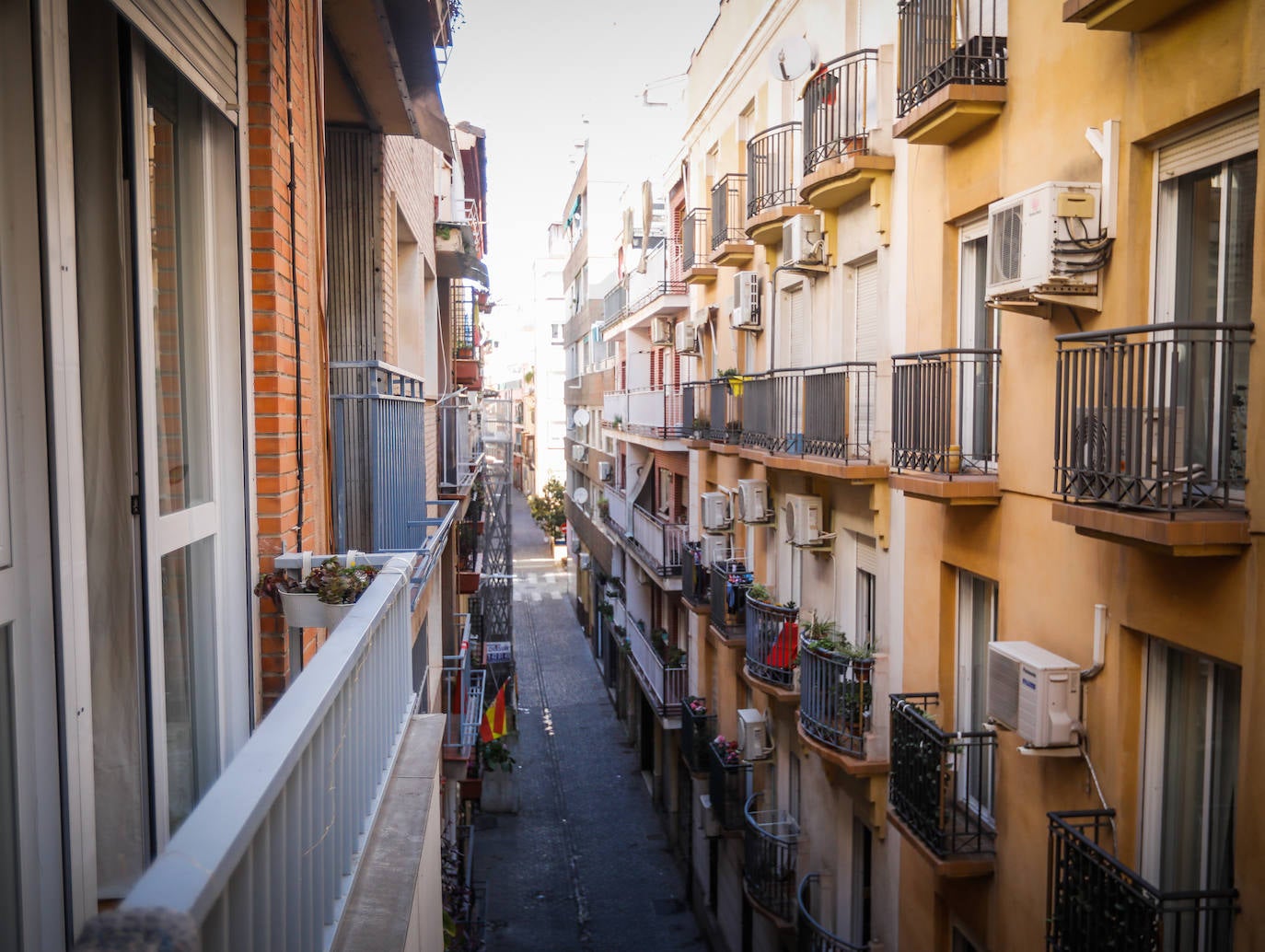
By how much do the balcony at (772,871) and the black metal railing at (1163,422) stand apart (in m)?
8.04

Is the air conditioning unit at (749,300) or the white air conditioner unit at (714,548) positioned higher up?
the air conditioning unit at (749,300)

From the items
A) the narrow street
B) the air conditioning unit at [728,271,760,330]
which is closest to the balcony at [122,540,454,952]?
the air conditioning unit at [728,271,760,330]

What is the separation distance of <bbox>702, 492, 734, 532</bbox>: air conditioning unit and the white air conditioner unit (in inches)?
23.9

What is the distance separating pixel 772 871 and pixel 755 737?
189 cm

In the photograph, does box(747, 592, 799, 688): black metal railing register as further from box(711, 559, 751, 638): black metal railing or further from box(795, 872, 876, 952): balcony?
box(795, 872, 876, 952): balcony

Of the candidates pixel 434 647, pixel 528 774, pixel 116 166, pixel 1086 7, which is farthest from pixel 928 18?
pixel 528 774

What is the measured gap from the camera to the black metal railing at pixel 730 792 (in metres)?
14.0

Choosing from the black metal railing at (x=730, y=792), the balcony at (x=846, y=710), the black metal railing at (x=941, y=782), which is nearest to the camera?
the black metal railing at (x=941, y=782)

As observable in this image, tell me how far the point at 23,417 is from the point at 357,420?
4.69 m

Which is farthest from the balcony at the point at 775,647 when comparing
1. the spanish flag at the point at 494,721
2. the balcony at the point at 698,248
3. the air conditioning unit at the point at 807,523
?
the spanish flag at the point at 494,721

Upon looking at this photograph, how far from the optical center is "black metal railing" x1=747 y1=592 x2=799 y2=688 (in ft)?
38.6

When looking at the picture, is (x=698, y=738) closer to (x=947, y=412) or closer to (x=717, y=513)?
(x=717, y=513)

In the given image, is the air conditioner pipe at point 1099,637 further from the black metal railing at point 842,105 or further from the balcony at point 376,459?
the black metal railing at point 842,105

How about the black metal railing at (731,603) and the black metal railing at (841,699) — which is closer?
the black metal railing at (841,699)
